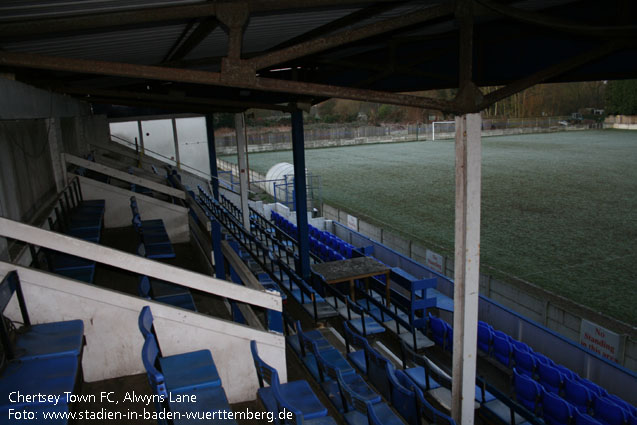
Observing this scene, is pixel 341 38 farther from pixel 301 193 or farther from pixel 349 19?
pixel 301 193

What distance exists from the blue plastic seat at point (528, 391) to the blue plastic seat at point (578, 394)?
477 millimetres

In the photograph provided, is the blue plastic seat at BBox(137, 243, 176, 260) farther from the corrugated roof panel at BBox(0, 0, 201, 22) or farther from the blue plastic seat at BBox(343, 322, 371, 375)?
the corrugated roof panel at BBox(0, 0, 201, 22)

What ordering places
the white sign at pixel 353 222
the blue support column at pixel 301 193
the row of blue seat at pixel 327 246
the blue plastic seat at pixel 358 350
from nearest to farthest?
the blue plastic seat at pixel 358 350 → the blue support column at pixel 301 193 → the row of blue seat at pixel 327 246 → the white sign at pixel 353 222

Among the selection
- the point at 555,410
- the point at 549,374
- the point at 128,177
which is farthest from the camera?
the point at 128,177

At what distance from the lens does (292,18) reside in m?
4.43

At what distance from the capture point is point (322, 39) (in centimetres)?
353

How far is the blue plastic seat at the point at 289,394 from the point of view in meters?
3.76

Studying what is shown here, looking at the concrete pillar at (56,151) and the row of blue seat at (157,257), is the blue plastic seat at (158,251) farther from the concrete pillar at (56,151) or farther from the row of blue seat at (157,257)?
the concrete pillar at (56,151)

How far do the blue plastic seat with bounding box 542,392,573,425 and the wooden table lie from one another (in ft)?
12.7

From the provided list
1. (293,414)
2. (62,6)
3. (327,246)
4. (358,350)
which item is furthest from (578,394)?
(327,246)

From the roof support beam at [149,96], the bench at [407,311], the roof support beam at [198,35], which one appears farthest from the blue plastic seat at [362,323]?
the roof support beam at [198,35]

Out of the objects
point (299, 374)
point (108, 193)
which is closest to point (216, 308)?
point (299, 374)

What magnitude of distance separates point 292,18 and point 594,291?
10.8 meters

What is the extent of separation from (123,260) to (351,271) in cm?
586
